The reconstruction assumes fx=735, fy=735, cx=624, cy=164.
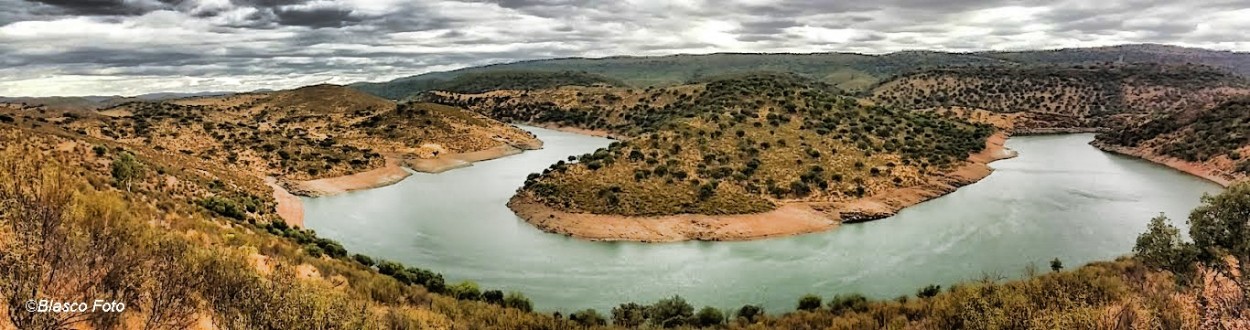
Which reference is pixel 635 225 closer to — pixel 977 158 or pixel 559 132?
pixel 977 158

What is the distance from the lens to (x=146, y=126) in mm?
80625

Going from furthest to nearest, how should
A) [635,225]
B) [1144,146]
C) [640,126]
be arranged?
[640,126], [1144,146], [635,225]

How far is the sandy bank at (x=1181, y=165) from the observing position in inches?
2643

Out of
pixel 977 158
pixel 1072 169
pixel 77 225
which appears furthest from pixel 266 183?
pixel 1072 169

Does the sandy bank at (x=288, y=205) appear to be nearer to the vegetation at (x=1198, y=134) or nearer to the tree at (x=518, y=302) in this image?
the tree at (x=518, y=302)

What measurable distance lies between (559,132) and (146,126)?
62.9 m

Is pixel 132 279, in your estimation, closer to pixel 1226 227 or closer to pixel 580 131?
pixel 1226 227

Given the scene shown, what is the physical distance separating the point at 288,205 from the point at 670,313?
37.7 meters

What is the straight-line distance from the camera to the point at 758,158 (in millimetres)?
61094

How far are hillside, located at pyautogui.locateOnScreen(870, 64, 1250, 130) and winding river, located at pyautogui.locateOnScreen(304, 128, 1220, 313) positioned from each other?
78.8m

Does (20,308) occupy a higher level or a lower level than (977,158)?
higher

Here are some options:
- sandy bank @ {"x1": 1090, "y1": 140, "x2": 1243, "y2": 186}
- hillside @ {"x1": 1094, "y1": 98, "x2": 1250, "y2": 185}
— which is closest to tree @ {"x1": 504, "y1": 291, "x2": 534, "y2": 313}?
sandy bank @ {"x1": 1090, "y1": 140, "x2": 1243, "y2": 186}

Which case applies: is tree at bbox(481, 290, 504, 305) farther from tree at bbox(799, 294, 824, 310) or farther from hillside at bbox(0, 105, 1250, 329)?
tree at bbox(799, 294, 824, 310)

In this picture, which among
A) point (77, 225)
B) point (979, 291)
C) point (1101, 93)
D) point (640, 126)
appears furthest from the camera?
point (1101, 93)
